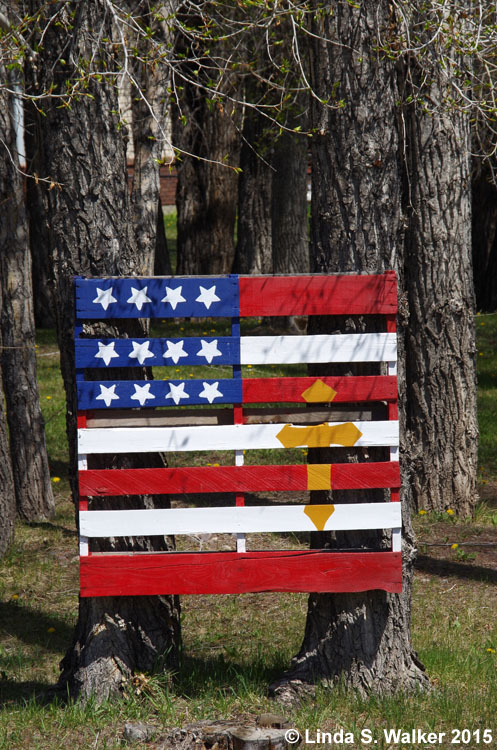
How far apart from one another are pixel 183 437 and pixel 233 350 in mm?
458

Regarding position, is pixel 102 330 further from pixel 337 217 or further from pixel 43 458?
pixel 43 458

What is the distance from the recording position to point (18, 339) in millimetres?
7414

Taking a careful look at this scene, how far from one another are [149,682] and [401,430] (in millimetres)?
1794

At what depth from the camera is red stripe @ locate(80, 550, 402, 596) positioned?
3.96 metres

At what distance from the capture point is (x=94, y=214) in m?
4.17

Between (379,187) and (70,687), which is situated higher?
(379,187)

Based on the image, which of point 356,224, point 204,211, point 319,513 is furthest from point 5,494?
point 204,211

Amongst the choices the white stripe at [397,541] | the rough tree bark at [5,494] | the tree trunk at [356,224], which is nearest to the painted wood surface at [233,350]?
the tree trunk at [356,224]

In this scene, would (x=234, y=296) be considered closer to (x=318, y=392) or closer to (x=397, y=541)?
(x=318, y=392)

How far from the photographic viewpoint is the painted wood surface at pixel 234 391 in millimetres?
3883

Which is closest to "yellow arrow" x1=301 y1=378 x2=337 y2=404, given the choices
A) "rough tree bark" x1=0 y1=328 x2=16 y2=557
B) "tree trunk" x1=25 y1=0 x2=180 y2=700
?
"tree trunk" x1=25 y1=0 x2=180 y2=700

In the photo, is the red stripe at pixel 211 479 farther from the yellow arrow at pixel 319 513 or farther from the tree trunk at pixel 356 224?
the tree trunk at pixel 356 224

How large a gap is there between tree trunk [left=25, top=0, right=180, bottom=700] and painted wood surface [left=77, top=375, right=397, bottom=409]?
368mm

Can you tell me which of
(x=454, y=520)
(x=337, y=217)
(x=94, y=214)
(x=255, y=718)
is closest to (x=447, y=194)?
(x=454, y=520)
